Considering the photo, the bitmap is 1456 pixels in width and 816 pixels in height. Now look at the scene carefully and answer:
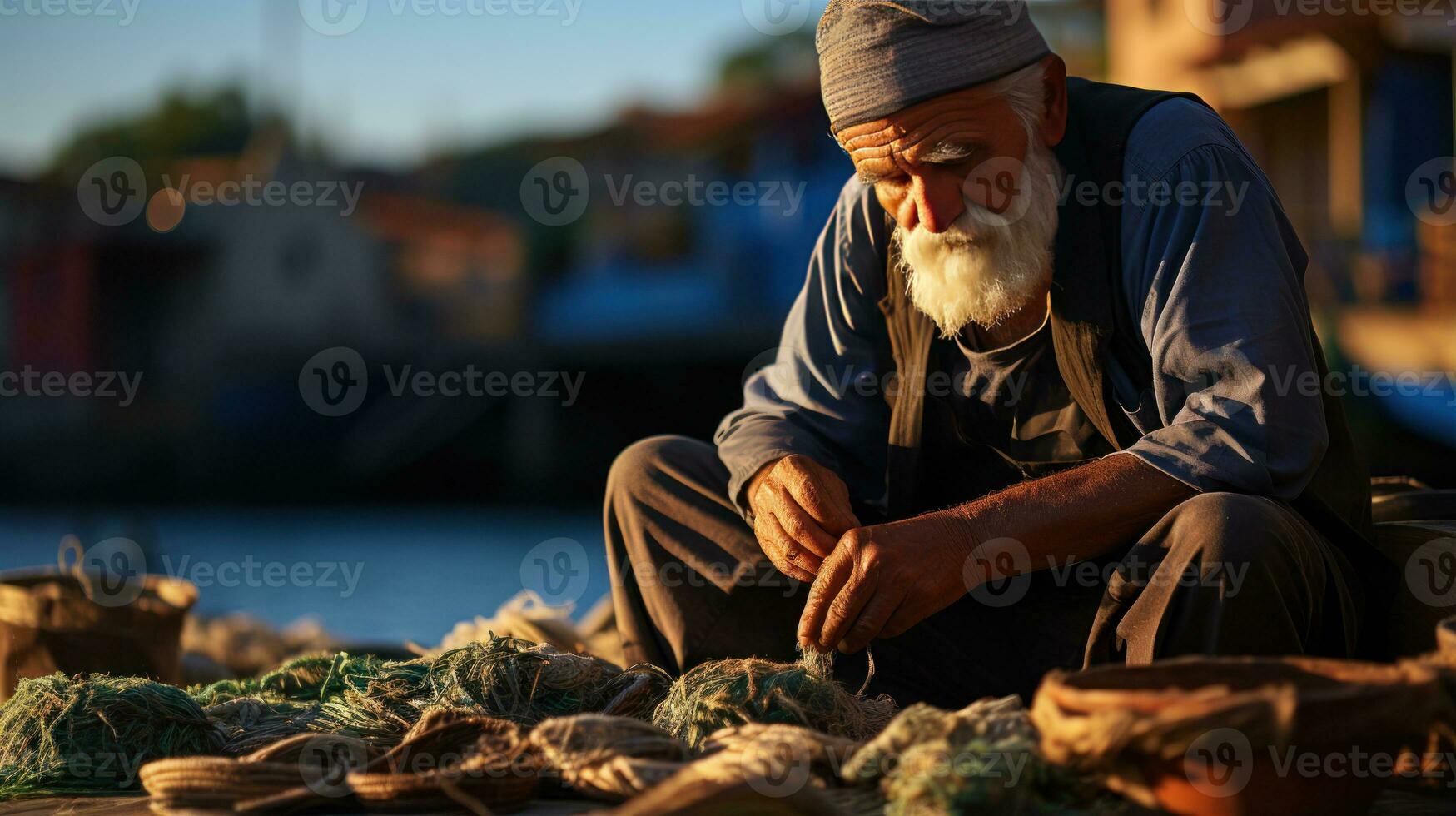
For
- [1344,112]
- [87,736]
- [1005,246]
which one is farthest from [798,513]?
[1344,112]

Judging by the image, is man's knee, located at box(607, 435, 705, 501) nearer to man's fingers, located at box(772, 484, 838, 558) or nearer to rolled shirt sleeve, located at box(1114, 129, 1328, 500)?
man's fingers, located at box(772, 484, 838, 558)

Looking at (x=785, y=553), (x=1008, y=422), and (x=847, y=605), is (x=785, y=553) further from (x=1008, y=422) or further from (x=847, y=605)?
(x=1008, y=422)

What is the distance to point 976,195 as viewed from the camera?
8.38 ft

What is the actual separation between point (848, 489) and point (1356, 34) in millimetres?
11865

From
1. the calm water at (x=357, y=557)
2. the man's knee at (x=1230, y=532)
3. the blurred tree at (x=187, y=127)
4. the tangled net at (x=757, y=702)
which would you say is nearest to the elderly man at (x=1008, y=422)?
the man's knee at (x=1230, y=532)

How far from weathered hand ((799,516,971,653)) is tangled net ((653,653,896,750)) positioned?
117 mm

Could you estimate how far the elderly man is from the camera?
2.19 metres

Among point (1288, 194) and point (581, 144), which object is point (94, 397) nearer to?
point (581, 144)

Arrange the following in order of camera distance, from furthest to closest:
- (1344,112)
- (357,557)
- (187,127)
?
1. (187,127)
2. (357,557)
3. (1344,112)

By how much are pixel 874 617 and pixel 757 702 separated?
24 cm

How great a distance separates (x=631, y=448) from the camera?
9.63 feet

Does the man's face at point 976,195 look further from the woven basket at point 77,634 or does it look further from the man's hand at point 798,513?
the woven basket at point 77,634

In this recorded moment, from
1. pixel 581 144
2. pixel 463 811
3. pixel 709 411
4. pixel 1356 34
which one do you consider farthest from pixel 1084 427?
pixel 581 144

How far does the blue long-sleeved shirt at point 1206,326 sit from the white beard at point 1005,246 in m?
0.08
